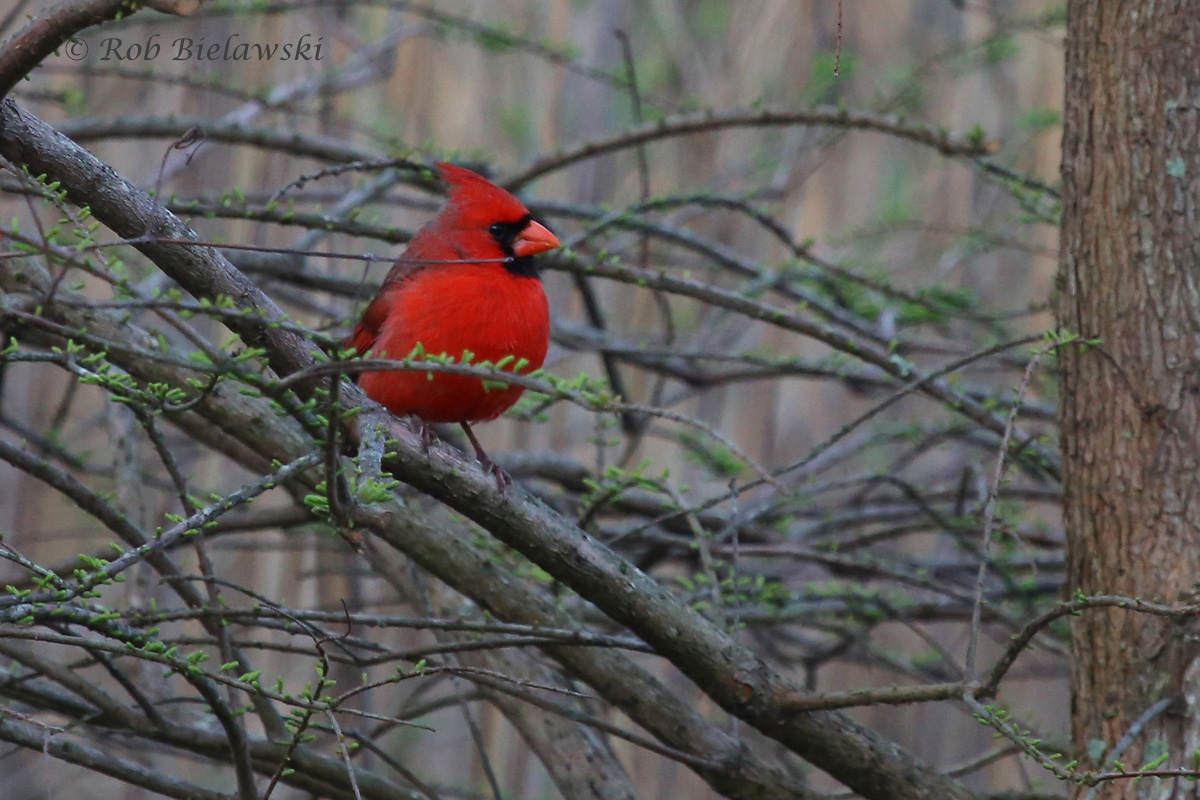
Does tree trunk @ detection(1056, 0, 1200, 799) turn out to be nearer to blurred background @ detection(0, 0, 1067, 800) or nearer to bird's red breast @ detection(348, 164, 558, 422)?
blurred background @ detection(0, 0, 1067, 800)

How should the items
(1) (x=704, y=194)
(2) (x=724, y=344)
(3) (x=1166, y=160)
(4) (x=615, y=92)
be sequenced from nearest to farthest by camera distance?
1. (3) (x=1166, y=160)
2. (1) (x=704, y=194)
3. (2) (x=724, y=344)
4. (4) (x=615, y=92)

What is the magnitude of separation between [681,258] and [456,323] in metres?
2.16

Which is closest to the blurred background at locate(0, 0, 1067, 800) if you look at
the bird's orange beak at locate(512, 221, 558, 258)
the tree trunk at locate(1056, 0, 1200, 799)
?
the bird's orange beak at locate(512, 221, 558, 258)

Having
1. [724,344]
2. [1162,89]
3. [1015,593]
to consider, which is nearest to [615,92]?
[724,344]

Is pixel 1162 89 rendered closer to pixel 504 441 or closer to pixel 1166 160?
pixel 1166 160

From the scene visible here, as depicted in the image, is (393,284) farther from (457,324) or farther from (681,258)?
(681,258)

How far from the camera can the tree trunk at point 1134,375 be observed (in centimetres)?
182

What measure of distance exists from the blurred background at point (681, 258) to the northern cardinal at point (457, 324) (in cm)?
14

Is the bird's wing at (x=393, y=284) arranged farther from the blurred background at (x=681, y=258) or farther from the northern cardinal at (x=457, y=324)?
the blurred background at (x=681, y=258)

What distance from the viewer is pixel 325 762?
2.00m

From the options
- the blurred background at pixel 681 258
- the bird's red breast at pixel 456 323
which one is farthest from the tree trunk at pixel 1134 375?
the bird's red breast at pixel 456 323

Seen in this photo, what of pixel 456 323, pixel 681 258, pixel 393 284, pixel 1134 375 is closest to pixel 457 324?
pixel 456 323

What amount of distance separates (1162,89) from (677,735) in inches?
49.8

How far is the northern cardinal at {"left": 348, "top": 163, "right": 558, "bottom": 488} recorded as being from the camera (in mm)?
2246
